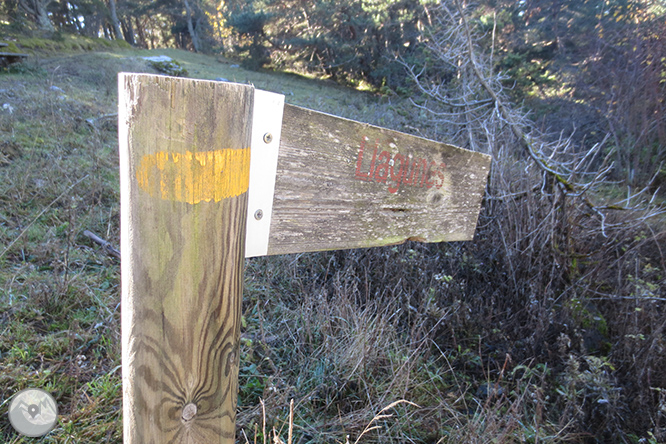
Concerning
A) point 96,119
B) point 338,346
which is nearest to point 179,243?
point 338,346

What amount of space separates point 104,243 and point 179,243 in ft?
9.03

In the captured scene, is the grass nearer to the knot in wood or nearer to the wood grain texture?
the knot in wood

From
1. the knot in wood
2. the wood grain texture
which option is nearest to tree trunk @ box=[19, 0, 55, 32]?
the wood grain texture

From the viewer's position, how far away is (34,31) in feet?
43.8

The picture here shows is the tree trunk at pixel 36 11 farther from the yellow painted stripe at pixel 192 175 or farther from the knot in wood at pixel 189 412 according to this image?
the knot in wood at pixel 189 412

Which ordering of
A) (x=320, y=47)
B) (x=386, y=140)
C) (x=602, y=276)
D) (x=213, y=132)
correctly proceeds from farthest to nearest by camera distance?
(x=320, y=47), (x=602, y=276), (x=386, y=140), (x=213, y=132)

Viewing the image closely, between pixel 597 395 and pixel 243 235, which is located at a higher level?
pixel 243 235

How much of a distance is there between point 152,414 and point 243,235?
1.13 feet

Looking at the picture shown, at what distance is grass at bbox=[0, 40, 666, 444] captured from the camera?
1.62 metres

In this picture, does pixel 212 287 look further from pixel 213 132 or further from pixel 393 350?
pixel 393 350

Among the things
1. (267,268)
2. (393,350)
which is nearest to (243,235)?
(393,350)

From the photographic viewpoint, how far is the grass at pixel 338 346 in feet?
5.31
